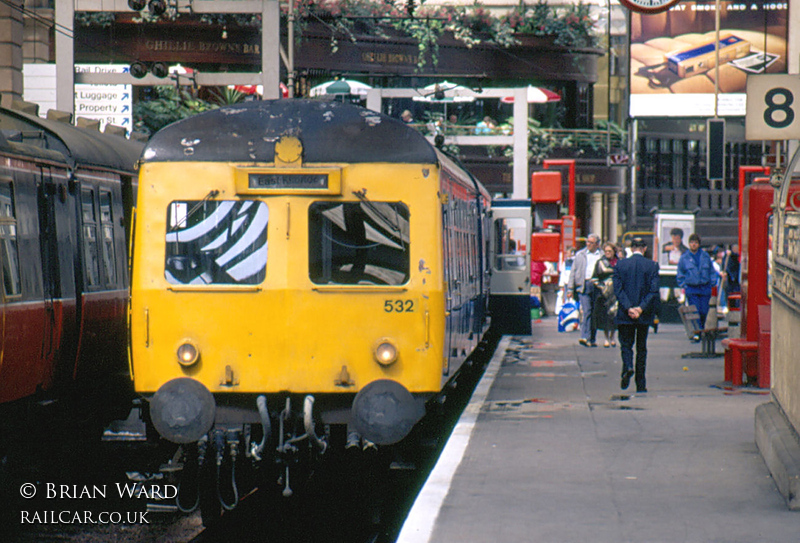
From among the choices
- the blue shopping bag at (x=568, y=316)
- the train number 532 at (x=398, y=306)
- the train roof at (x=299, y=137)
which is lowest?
the blue shopping bag at (x=568, y=316)

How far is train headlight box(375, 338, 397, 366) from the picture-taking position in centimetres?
887

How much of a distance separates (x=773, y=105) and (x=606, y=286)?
9.61m

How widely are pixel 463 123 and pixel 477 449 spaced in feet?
93.7

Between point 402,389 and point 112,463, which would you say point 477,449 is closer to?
point 402,389

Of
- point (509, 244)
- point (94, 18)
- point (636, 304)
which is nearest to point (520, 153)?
point (509, 244)

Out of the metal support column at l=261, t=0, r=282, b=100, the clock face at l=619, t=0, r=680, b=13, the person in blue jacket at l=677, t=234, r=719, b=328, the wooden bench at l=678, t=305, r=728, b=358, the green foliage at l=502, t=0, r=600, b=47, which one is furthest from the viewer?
the green foliage at l=502, t=0, r=600, b=47

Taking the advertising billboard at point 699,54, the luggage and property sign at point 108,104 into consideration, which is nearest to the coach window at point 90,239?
the luggage and property sign at point 108,104

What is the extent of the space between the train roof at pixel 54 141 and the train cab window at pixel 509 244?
11.6 metres

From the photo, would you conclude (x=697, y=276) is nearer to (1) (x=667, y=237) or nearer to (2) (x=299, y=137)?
(1) (x=667, y=237)

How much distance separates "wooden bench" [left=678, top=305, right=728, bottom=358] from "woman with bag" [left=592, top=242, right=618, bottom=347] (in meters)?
1.16

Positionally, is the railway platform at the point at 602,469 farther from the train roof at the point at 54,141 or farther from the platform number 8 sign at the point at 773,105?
the train roof at the point at 54,141

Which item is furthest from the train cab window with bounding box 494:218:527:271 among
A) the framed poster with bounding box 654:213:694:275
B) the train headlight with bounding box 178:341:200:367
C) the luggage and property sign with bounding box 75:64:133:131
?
the train headlight with bounding box 178:341:200:367

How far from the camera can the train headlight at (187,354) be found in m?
8.89

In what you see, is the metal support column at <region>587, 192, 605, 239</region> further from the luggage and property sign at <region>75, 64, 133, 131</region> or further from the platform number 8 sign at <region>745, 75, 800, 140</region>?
the platform number 8 sign at <region>745, 75, 800, 140</region>
